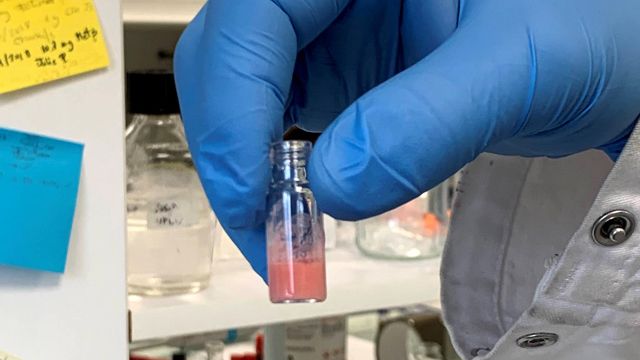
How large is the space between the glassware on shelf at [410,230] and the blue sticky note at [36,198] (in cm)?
42

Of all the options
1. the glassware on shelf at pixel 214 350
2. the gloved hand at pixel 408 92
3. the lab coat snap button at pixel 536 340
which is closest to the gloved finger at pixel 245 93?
the gloved hand at pixel 408 92

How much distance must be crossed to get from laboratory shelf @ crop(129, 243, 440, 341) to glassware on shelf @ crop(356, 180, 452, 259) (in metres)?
0.03

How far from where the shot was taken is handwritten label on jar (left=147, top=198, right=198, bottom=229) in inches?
36.2

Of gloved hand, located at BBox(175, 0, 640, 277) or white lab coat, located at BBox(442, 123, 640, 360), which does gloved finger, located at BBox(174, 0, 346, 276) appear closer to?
gloved hand, located at BBox(175, 0, 640, 277)

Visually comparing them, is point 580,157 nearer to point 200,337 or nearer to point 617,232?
point 617,232

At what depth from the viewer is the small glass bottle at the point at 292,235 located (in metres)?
0.51

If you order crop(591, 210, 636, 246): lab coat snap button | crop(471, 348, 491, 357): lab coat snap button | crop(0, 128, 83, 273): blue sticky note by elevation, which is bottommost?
crop(471, 348, 491, 357): lab coat snap button

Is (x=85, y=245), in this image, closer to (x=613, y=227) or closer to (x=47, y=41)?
(x=47, y=41)

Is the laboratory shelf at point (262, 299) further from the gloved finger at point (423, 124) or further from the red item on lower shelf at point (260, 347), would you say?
the gloved finger at point (423, 124)

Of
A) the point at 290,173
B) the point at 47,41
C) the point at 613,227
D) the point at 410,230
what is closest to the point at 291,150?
the point at 290,173

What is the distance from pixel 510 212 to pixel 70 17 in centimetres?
32

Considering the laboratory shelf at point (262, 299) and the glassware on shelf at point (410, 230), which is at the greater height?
the glassware on shelf at point (410, 230)

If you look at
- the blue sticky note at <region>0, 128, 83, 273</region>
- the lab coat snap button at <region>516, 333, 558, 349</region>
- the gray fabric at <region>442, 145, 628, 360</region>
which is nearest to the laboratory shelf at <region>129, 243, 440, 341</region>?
the blue sticky note at <region>0, 128, 83, 273</region>

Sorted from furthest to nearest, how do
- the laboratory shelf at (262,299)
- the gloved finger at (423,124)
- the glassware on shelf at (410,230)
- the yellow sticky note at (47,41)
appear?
the glassware on shelf at (410,230) < the laboratory shelf at (262,299) < the yellow sticky note at (47,41) < the gloved finger at (423,124)
